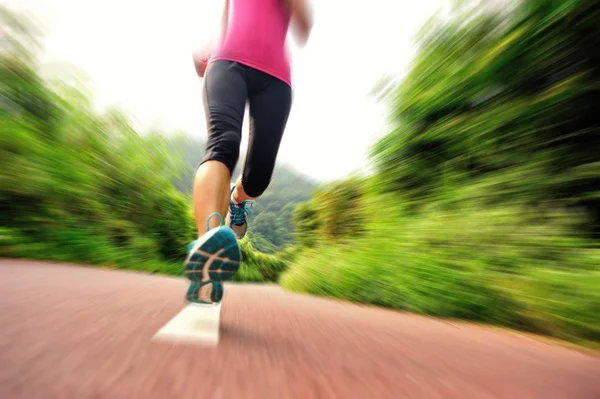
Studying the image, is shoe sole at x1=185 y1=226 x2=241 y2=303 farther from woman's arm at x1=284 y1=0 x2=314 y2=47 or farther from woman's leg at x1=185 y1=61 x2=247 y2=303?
woman's arm at x1=284 y1=0 x2=314 y2=47

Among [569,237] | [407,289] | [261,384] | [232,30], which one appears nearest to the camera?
[261,384]

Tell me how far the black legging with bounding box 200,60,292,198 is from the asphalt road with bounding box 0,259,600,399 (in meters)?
0.67

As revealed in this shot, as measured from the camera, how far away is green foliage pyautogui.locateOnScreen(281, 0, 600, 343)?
6.54 feet

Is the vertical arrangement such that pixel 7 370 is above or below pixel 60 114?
below

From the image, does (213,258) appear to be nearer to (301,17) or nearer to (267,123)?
(267,123)

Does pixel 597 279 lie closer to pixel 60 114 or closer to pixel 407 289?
pixel 407 289

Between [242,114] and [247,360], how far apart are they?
0.99 metres

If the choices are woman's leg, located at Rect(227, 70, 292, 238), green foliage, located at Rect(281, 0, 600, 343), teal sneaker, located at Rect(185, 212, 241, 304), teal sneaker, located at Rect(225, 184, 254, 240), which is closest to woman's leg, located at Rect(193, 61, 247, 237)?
woman's leg, located at Rect(227, 70, 292, 238)

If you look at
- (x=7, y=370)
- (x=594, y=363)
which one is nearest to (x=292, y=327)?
(x=7, y=370)

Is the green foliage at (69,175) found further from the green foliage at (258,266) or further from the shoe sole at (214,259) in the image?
the green foliage at (258,266)

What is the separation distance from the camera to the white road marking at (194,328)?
0.98m

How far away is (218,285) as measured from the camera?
1.13m

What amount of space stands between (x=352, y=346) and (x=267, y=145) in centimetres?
97

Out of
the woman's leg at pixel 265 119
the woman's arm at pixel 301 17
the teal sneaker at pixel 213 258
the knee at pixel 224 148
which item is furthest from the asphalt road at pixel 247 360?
the woman's arm at pixel 301 17
